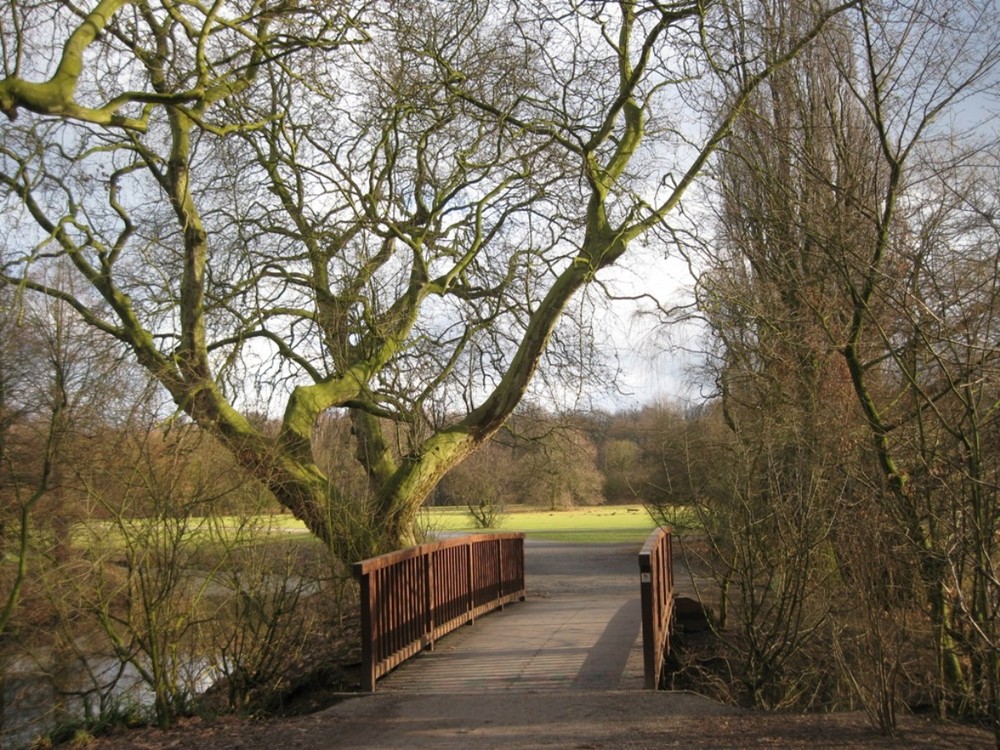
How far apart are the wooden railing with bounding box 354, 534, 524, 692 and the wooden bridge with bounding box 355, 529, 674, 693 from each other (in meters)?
0.01

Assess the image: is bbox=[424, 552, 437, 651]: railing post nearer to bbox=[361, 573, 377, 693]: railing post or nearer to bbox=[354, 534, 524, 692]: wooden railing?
bbox=[354, 534, 524, 692]: wooden railing

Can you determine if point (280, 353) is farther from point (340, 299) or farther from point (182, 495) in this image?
point (182, 495)

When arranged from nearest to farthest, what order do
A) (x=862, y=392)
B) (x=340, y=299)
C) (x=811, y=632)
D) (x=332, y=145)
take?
1. (x=811, y=632)
2. (x=862, y=392)
3. (x=340, y=299)
4. (x=332, y=145)

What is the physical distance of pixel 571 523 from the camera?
52125 mm

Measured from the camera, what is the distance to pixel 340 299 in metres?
12.9

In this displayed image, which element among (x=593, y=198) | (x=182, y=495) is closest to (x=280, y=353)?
(x=593, y=198)

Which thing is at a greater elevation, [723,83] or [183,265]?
[723,83]

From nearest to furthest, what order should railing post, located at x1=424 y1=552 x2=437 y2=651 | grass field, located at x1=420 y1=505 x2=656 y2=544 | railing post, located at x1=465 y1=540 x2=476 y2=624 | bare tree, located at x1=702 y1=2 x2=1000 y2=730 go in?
1. bare tree, located at x1=702 y1=2 x2=1000 y2=730
2. railing post, located at x1=424 y1=552 x2=437 y2=651
3. railing post, located at x1=465 y1=540 x2=476 y2=624
4. grass field, located at x1=420 y1=505 x2=656 y2=544

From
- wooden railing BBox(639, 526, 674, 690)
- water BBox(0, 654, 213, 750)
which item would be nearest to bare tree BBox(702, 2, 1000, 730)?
wooden railing BBox(639, 526, 674, 690)

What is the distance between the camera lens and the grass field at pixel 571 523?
3292 centimetres

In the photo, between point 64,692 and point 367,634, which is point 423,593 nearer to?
point 367,634

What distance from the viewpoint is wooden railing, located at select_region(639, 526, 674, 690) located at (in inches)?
316

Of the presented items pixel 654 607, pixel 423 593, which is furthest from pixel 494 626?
pixel 654 607

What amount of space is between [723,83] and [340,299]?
5453mm
